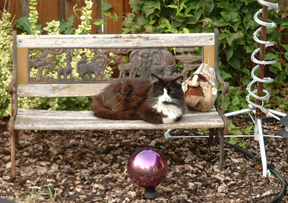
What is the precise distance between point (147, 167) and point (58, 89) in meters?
1.52

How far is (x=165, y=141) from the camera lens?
5109mm

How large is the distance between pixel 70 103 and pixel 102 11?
146 cm

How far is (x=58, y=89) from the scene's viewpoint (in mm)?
4652

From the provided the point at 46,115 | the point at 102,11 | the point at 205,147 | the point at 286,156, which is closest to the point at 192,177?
the point at 205,147

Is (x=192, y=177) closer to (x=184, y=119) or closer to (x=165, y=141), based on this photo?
(x=184, y=119)

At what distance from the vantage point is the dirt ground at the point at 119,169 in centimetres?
391

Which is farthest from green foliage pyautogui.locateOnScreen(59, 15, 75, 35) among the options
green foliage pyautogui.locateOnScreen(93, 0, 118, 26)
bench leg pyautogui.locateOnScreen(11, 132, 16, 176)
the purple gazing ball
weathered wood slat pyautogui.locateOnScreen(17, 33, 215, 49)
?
the purple gazing ball

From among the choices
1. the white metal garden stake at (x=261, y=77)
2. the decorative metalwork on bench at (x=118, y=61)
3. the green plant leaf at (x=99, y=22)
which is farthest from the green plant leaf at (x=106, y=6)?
the white metal garden stake at (x=261, y=77)

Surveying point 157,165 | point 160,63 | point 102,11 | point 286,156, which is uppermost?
point 102,11

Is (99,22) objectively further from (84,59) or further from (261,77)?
(261,77)

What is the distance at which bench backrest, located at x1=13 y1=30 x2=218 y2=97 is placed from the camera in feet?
15.1

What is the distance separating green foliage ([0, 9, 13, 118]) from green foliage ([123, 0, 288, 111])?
1393 millimetres

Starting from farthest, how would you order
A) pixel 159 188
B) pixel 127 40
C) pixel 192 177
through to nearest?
pixel 127 40 → pixel 192 177 → pixel 159 188

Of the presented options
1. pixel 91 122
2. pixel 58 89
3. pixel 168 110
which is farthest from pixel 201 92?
pixel 58 89
